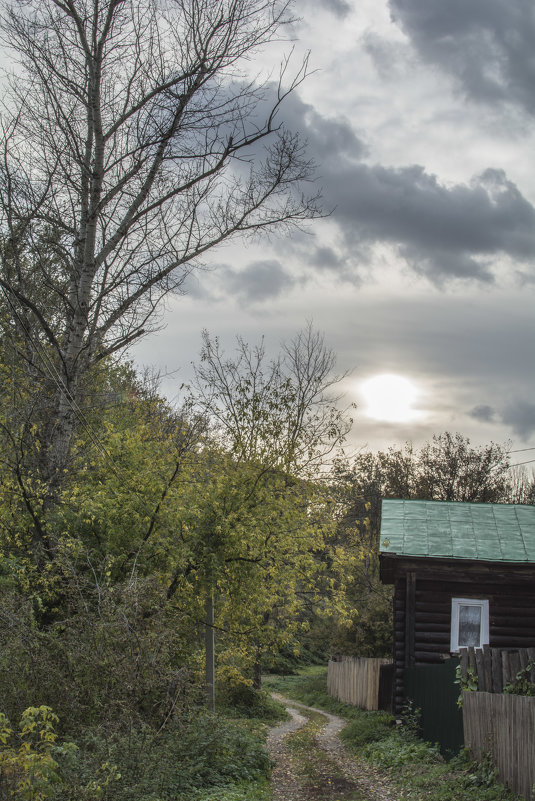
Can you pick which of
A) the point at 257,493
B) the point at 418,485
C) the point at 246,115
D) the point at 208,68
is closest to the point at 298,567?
the point at 257,493

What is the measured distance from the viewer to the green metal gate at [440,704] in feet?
37.6

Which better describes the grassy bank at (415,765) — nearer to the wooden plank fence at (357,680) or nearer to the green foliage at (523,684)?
the wooden plank fence at (357,680)

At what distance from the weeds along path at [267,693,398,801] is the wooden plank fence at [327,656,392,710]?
1.43 m

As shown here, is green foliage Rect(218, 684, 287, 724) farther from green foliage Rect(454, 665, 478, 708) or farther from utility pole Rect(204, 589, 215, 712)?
green foliage Rect(454, 665, 478, 708)

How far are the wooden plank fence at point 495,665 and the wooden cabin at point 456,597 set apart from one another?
5.65 metres

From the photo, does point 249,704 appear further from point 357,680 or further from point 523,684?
point 523,684

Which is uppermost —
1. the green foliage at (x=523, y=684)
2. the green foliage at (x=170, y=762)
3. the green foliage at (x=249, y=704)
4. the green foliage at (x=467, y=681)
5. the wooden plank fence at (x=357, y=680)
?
the green foliage at (x=523, y=684)

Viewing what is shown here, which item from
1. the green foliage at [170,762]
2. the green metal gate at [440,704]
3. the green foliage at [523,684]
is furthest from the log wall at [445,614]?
the green foliage at [523,684]

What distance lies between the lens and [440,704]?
12641mm

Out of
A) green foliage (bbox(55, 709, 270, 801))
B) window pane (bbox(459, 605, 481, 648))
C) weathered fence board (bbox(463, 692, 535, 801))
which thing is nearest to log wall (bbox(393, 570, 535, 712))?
window pane (bbox(459, 605, 481, 648))

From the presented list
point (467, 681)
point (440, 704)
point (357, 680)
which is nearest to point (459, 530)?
point (440, 704)

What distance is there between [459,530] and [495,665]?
8.24 metres

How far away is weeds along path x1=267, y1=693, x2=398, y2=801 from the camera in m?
10.9

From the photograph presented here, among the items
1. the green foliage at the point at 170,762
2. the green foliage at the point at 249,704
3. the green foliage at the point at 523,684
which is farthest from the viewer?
the green foliage at the point at 249,704
